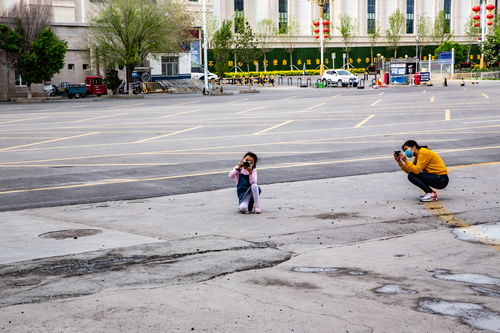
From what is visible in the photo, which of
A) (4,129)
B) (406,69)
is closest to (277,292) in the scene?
(4,129)

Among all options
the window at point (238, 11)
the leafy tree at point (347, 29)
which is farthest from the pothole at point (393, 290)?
the leafy tree at point (347, 29)

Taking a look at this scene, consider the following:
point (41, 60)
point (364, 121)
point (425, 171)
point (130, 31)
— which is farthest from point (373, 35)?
point (425, 171)

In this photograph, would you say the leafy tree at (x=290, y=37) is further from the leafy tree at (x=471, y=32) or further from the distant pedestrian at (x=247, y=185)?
the distant pedestrian at (x=247, y=185)

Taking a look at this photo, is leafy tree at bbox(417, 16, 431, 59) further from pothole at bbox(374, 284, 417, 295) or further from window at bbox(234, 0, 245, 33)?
pothole at bbox(374, 284, 417, 295)

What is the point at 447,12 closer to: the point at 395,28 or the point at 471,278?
the point at 395,28

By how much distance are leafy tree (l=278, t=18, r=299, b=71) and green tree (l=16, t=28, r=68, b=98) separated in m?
56.9

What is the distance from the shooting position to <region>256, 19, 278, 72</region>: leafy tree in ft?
366

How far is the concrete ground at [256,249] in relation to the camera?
6762 mm

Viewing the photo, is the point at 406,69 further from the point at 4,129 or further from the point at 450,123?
the point at 4,129

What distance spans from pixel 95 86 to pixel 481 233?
60770 millimetres

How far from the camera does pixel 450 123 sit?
28.9 m

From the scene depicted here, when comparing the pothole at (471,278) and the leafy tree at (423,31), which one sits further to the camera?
the leafy tree at (423,31)

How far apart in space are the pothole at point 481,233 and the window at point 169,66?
71613 mm

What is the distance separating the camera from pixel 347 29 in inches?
4596
